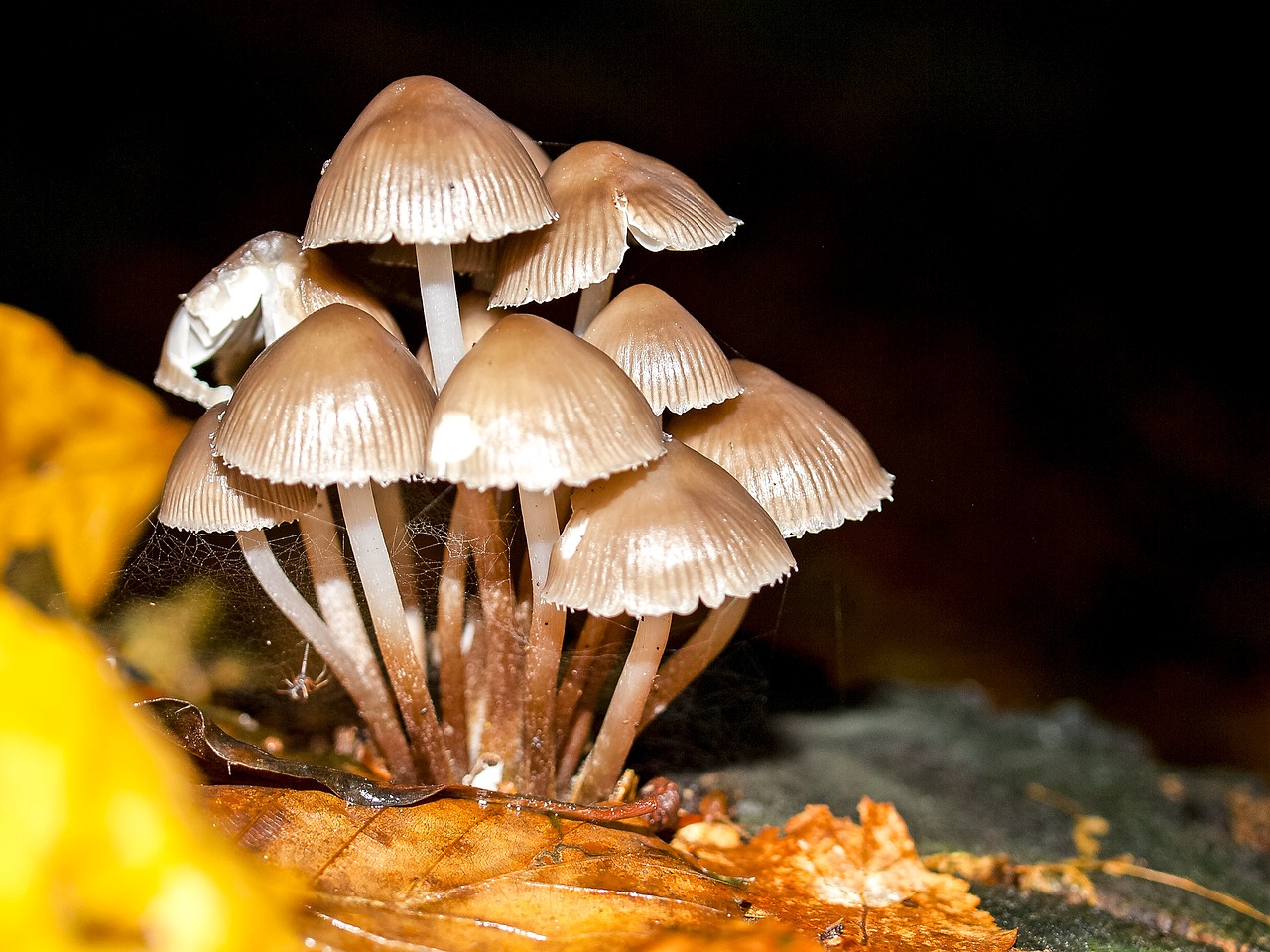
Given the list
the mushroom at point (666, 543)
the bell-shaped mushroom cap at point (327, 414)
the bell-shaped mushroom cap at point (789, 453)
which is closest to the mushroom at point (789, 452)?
the bell-shaped mushroom cap at point (789, 453)

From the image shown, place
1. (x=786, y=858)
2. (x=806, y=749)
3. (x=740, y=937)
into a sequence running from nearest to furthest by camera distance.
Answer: (x=740, y=937) → (x=786, y=858) → (x=806, y=749)

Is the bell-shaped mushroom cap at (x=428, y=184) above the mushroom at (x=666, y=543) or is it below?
above

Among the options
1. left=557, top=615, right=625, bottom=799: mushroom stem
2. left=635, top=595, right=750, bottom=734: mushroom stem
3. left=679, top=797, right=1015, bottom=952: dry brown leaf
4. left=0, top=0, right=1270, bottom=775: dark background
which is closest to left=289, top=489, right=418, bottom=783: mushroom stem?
left=557, top=615, right=625, bottom=799: mushroom stem

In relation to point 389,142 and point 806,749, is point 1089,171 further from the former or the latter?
point 389,142

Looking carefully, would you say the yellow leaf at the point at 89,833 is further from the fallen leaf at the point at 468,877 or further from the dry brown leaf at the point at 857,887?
the dry brown leaf at the point at 857,887

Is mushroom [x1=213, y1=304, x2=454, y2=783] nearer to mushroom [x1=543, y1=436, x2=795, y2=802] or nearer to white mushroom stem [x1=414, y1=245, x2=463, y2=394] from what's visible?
white mushroom stem [x1=414, y1=245, x2=463, y2=394]

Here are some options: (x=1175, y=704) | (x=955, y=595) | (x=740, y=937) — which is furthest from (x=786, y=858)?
(x=1175, y=704)
